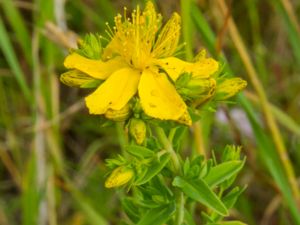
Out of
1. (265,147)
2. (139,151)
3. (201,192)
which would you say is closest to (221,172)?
(201,192)

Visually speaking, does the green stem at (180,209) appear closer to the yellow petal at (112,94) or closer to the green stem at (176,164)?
the green stem at (176,164)

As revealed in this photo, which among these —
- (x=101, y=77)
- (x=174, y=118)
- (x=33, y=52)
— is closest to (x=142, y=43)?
(x=101, y=77)

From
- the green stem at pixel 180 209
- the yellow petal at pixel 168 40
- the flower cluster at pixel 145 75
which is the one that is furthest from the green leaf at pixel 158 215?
the yellow petal at pixel 168 40

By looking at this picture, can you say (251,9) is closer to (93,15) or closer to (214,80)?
(93,15)

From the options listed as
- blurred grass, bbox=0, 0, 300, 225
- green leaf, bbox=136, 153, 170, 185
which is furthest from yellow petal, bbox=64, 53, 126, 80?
blurred grass, bbox=0, 0, 300, 225

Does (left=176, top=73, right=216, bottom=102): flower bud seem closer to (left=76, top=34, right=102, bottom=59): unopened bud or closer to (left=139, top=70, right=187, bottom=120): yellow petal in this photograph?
(left=139, top=70, right=187, bottom=120): yellow petal
